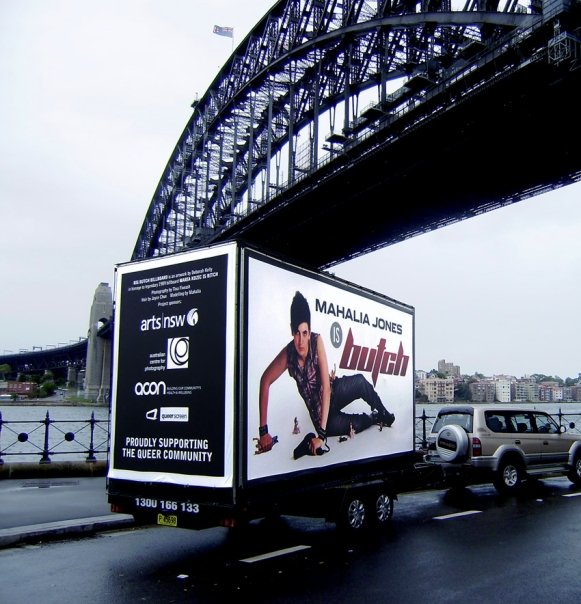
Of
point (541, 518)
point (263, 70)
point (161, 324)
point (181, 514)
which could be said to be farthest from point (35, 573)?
point (263, 70)

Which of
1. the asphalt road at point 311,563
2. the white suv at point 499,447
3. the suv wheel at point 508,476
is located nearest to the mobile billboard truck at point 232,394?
the asphalt road at point 311,563

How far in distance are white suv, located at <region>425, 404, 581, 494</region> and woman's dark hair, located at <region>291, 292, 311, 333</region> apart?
5.88 meters

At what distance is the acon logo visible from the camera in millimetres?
8672

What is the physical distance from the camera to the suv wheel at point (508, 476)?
14266 millimetres

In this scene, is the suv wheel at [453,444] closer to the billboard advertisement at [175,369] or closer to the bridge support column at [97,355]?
the billboard advertisement at [175,369]

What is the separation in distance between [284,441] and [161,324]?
220 cm

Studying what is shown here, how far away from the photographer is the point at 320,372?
9625 mm

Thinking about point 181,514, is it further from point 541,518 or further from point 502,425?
point 502,425

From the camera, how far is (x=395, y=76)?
43.7m

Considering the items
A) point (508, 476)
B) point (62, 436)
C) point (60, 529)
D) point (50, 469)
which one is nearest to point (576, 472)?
point (508, 476)

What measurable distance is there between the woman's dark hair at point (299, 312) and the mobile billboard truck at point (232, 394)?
16 mm

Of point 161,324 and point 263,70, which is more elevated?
point 263,70

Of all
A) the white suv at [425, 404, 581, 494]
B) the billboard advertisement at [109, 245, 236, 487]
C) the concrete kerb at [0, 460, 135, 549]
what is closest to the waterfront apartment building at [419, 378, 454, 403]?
the white suv at [425, 404, 581, 494]

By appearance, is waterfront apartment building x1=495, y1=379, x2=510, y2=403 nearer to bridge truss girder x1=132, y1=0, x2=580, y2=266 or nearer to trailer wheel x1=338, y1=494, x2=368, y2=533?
bridge truss girder x1=132, y1=0, x2=580, y2=266
